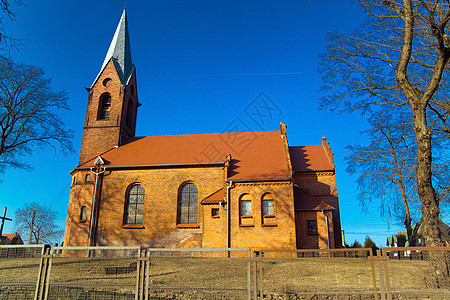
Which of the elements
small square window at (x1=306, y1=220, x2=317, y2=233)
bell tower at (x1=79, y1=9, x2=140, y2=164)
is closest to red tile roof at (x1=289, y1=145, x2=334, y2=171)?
small square window at (x1=306, y1=220, x2=317, y2=233)

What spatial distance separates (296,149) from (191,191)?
32.9 feet

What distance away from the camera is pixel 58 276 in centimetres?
1117

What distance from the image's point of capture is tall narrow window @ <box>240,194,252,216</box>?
22812 millimetres

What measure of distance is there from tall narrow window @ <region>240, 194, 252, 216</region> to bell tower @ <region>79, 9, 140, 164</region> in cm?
1310

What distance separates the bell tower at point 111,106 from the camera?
97.7 ft

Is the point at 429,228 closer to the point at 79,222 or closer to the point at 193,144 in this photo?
the point at 193,144

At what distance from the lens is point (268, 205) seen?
74.6 feet

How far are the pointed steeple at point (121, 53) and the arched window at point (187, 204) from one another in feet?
43.0

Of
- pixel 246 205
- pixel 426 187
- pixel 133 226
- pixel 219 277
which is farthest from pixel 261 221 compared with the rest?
pixel 219 277

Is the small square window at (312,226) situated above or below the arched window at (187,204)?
below

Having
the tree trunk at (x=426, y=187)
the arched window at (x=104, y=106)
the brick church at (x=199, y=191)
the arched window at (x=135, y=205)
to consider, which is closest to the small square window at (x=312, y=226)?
the brick church at (x=199, y=191)

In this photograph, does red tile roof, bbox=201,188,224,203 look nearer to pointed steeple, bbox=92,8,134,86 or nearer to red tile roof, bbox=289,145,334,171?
red tile roof, bbox=289,145,334,171

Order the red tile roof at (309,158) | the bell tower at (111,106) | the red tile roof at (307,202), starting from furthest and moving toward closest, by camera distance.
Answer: the bell tower at (111,106) → the red tile roof at (309,158) → the red tile roof at (307,202)

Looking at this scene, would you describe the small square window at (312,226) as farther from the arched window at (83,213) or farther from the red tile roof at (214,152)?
the arched window at (83,213)
